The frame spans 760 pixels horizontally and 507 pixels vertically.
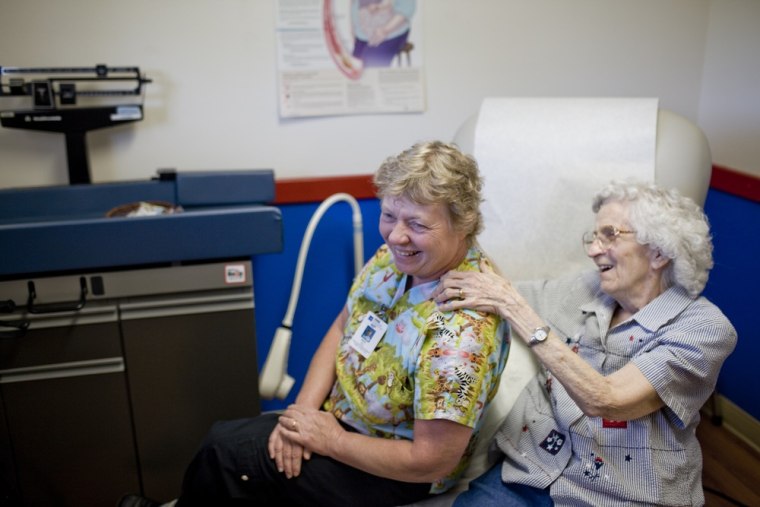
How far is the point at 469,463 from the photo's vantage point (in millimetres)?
1485

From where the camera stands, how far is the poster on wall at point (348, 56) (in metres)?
2.15

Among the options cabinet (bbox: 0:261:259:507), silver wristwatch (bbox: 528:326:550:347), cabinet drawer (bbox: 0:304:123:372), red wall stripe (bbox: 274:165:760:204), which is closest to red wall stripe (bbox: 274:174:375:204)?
red wall stripe (bbox: 274:165:760:204)

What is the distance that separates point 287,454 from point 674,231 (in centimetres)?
93

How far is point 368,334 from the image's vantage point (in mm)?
1415

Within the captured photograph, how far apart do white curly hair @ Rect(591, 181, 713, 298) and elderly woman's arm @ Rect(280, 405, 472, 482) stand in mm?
560

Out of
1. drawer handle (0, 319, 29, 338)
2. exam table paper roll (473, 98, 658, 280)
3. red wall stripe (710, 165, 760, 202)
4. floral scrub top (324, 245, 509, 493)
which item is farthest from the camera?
red wall stripe (710, 165, 760, 202)

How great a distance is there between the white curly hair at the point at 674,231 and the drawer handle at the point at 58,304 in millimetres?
1306

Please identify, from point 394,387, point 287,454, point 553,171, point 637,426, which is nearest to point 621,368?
point 637,426

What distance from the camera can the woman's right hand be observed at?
140 cm

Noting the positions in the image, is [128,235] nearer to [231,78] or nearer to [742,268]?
[231,78]

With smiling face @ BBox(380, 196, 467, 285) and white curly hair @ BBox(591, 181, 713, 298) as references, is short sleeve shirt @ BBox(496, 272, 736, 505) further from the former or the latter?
smiling face @ BBox(380, 196, 467, 285)

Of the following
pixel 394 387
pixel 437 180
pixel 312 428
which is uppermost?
pixel 437 180

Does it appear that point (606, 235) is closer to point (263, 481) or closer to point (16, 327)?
point (263, 481)

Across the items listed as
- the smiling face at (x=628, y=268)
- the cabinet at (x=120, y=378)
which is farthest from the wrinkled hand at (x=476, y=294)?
the cabinet at (x=120, y=378)
